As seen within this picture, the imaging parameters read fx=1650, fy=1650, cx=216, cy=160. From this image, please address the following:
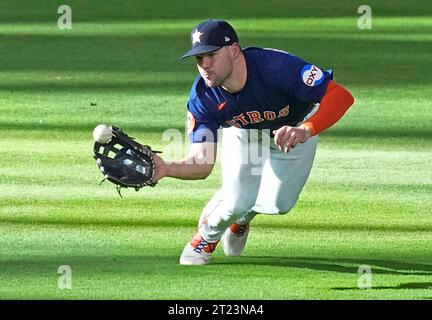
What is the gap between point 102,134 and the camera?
8.28 m

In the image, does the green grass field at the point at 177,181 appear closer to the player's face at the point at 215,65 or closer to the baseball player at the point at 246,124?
the baseball player at the point at 246,124

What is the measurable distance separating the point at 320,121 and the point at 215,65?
632 millimetres

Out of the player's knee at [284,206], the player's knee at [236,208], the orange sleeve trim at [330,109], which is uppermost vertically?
the orange sleeve trim at [330,109]

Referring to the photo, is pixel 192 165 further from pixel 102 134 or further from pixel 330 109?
pixel 330 109

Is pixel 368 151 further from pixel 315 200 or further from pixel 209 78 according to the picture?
pixel 209 78

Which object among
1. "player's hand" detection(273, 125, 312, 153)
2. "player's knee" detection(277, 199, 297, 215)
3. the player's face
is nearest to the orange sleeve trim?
"player's hand" detection(273, 125, 312, 153)

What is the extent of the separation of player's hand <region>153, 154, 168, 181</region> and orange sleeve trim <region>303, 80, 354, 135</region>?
2.69 feet

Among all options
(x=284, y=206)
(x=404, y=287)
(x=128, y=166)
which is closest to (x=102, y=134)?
(x=128, y=166)

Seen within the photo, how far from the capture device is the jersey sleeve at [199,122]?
8.95 metres

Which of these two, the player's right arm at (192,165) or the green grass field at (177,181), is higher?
the green grass field at (177,181)

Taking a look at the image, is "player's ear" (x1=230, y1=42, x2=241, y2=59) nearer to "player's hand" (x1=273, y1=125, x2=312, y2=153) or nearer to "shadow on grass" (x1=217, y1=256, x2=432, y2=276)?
"player's hand" (x1=273, y1=125, x2=312, y2=153)

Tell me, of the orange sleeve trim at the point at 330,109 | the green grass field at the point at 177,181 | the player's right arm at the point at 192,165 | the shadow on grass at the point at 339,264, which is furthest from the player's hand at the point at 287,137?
the shadow on grass at the point at 339,264

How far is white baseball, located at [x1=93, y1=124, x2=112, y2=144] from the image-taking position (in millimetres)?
8266
